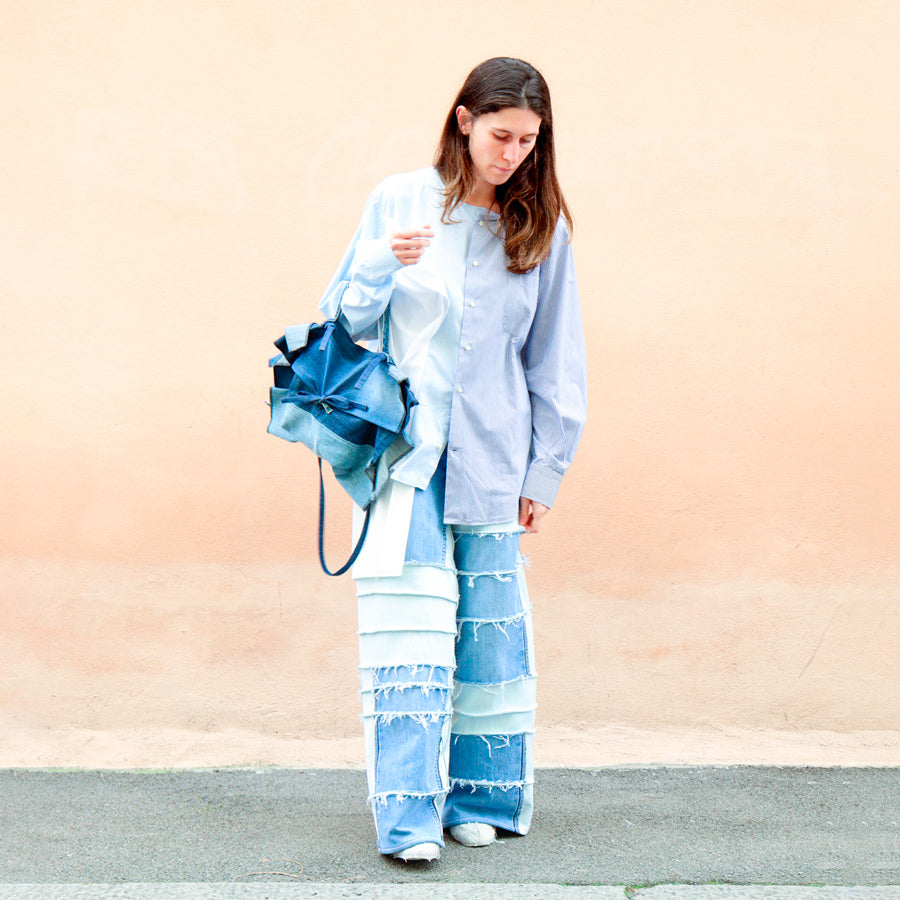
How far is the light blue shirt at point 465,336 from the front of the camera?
2676 millimetres

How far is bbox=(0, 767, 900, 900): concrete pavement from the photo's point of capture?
2.47m

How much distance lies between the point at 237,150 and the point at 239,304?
516mm

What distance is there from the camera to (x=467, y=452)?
2.70m

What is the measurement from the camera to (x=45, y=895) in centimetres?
238

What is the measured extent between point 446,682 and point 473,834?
1.31 ft

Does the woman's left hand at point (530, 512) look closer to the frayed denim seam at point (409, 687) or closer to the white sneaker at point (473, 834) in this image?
the frayed denim seam at point (409, 687)

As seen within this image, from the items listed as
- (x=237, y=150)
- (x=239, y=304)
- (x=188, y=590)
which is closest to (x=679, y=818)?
(x=188, y=590)

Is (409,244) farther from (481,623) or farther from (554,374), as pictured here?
(481,623)

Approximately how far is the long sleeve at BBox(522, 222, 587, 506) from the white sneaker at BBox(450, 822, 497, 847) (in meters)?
0.80

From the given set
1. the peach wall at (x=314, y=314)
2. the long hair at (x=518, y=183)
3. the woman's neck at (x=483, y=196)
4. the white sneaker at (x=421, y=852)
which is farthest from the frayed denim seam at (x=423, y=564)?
the peach wall at (x=314, y=314)

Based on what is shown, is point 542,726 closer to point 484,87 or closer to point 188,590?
point 188,590

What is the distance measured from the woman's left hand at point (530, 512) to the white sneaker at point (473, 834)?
730mm

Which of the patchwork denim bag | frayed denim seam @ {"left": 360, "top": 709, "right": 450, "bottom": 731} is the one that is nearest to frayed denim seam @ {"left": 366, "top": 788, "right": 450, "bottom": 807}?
frayed denim seam @ {"left": 360, "top": 709, "right": 450, "bottom": 731}

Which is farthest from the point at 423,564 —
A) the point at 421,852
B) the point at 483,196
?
the point at 483,196
